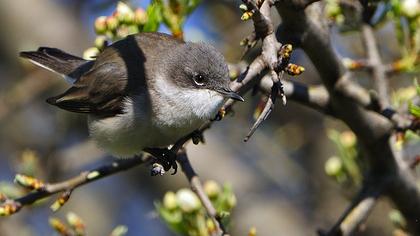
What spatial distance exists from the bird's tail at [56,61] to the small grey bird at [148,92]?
39 cm

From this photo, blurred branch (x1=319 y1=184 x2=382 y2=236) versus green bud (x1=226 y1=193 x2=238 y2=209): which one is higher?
green bud (x1=226 y1=193 x2=238 y2=209)

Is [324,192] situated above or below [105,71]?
below

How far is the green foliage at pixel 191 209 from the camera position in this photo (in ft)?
9.68

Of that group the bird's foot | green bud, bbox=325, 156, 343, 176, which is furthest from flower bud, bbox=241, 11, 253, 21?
green bud, bbox=325, 156, 343, 176

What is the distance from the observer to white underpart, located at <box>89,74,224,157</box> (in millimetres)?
3193

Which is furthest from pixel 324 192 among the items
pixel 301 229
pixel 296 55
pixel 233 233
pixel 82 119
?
pixel 82 119

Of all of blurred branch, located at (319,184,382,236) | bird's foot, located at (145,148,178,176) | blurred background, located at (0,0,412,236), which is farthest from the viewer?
→ blurred background, located at (0,0,412,236)

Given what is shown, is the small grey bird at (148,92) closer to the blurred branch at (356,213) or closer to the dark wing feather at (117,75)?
the dark wing feather at (117,75)

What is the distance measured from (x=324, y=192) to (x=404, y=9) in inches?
93.5

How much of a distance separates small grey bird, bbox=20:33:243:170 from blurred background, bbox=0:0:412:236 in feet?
3.67

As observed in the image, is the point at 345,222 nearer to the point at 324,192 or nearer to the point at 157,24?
the point at 157,24

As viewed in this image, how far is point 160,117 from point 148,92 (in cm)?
16

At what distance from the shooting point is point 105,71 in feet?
11.8

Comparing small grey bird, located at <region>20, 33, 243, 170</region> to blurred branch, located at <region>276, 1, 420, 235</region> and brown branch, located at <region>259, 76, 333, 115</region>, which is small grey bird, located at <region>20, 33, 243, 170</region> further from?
blurred branch, located at <region>276, 1, 420, 235</region>
